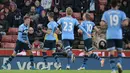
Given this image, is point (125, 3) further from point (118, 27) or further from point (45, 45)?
point (118, 27)

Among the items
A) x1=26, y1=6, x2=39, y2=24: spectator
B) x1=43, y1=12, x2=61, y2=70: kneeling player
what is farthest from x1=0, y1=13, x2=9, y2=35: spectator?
x1=43, y1=12, x2=61, y2=70: kneeling player

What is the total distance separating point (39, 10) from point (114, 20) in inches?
418

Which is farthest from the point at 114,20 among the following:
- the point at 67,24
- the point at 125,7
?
the point at 125,7

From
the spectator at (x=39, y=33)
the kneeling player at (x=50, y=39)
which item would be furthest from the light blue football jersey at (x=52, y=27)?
the spectator at (x=39, y=33)

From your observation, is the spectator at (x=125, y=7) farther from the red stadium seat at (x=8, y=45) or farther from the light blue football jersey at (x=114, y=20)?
the light blue football jersey at (x=114, y=20)

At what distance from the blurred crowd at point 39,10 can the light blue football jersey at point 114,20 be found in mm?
8261

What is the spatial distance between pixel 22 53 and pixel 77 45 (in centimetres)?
277

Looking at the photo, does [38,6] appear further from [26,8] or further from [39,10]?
[26,8]

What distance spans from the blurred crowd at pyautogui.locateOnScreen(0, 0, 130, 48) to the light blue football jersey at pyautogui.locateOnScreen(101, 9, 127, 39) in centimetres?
826

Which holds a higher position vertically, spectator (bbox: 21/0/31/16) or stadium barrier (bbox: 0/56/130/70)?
spectator (bbox: 21/0/31/16)

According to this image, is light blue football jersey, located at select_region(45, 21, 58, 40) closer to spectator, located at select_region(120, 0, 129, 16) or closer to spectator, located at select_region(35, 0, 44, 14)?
spectator, located at select_region(35, 0, 44, 14)

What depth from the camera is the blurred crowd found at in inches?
977

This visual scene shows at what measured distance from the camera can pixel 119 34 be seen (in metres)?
16.0

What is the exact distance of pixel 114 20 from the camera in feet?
52.3
